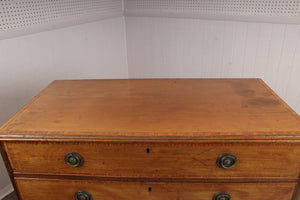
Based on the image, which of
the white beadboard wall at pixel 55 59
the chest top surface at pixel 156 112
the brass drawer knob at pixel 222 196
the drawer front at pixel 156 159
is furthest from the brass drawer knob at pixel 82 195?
the white beadboard wall at pixel 55 59

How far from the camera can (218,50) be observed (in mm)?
2178

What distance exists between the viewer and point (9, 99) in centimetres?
166

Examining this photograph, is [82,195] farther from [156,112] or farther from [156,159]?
[156,112]

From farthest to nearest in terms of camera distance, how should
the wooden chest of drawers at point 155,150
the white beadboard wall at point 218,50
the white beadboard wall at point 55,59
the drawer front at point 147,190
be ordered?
the white beadboard wall at point 218,50 → the white beadboard wall at point 55,59 → the drawer front at point 147,190 → the wooden chest of drawers at point 155,150

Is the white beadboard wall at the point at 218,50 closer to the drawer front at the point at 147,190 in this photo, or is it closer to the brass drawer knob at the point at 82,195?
the drawer front at the point at 147,190

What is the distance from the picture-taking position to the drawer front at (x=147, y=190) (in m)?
1.21

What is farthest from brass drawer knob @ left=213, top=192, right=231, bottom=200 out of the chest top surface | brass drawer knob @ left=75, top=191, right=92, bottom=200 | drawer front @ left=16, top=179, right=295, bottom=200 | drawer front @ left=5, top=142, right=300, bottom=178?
brass drawer knob @ left=75, top=191, right=92, bottom=200

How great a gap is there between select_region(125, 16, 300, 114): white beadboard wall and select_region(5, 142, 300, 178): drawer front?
1.17 metres

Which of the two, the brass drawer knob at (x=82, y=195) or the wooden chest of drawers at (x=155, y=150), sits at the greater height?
the wooden chest of drawers at (x=155, y=150)

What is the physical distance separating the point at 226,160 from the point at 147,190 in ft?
1.34

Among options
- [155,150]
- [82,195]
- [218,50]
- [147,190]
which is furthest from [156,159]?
[218,50]

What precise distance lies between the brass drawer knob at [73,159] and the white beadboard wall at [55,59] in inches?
30.6

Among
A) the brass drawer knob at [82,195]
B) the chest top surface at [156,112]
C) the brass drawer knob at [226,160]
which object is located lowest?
the brass drawer knob at [82,195]

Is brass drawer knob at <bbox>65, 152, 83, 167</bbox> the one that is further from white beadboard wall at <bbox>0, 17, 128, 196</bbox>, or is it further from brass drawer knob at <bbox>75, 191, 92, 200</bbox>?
white beadboard wall at <bbox>0, 17, 128, 196</bbox>
